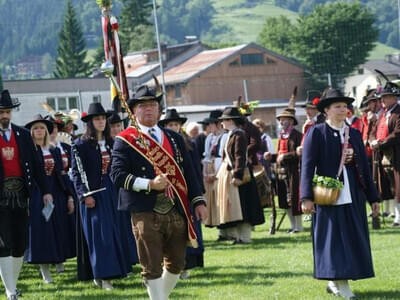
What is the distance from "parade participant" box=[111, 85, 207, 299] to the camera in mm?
7531

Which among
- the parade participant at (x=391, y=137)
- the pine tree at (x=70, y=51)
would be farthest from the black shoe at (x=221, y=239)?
the pine tree at (x=70, y=51)

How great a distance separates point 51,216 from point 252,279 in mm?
2659

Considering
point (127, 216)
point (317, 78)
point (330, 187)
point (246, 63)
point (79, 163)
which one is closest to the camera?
point (330, 187)

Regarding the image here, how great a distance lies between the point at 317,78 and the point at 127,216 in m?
47.3

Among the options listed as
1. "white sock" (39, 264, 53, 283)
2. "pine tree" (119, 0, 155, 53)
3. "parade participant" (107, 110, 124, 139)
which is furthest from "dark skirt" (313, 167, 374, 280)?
"pine tree" (119, 0, 155, 53)

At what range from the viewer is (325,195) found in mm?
8602

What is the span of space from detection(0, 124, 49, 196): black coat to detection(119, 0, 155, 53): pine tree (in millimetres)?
91639

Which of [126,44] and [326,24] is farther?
[126,44]

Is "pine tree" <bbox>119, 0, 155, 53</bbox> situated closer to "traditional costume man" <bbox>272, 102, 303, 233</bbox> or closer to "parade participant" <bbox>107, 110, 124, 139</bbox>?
"traditional costume man" <bbox>272, 102, 303, 233</bbox>

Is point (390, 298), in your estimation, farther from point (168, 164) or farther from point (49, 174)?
point (49, 174)

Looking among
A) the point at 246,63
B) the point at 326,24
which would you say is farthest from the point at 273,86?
the point at 326,24

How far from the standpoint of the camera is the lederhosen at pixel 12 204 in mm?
8984

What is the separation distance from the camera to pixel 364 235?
28.3 ft

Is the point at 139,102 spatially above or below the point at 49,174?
above
